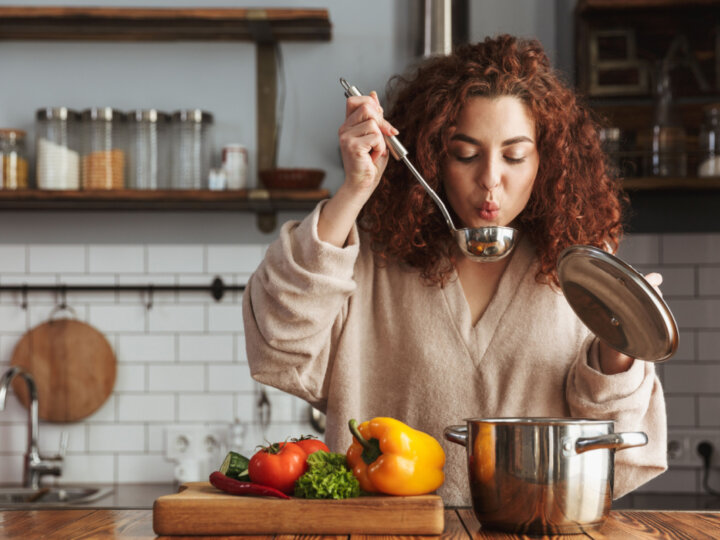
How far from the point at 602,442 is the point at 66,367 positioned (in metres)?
2.20

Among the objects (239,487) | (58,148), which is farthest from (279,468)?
(58,148)

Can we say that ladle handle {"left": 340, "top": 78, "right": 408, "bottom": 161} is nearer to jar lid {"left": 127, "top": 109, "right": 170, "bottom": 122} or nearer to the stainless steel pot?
the stainless steel pot

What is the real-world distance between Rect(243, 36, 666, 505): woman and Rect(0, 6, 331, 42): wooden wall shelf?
4.20ft

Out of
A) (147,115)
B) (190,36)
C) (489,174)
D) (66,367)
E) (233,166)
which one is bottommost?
(66,367)

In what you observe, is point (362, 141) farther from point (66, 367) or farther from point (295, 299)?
point (66, 367)

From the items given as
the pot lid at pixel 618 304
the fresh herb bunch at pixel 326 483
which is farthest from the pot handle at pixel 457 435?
the pot lid at pixel 618 304

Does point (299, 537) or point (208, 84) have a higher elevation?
point (208, 84)

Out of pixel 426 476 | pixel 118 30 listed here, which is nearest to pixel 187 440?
pixel 118 30

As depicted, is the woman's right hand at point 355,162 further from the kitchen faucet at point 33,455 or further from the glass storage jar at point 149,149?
the kitchen faucet at point 33,455

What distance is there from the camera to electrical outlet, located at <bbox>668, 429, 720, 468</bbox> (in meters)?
2.68

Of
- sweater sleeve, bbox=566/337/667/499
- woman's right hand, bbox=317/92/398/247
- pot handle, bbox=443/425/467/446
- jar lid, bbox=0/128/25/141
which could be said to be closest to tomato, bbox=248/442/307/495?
pot handle, bbox=443/425/467/446

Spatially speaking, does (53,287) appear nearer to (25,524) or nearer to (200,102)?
(200,102)

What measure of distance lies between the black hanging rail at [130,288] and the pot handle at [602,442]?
1.96 m

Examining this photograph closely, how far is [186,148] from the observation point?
274cm
